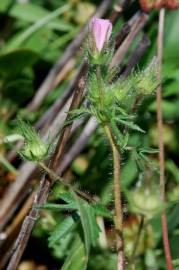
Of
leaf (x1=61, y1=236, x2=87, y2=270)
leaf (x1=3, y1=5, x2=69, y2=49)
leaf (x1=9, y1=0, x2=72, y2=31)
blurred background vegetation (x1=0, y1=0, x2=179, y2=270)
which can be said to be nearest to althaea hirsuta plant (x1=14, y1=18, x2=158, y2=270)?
leaf (x1=61, y1=236, x2=87, y2=270)

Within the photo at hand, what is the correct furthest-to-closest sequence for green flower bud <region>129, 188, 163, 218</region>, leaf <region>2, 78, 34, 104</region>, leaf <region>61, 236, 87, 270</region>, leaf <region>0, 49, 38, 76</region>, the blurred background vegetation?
1. leaf <region>2, 78, 34, 104</region>
2. leaf <region>0, 49, 38, 76</region>
3. the blurred background vegetation
4. leaf <region>61, 236, 87, 270</region>
5. green flower bud <region>129, 188, 163, 218</region>

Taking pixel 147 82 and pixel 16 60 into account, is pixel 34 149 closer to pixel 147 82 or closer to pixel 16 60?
pixel 147 82

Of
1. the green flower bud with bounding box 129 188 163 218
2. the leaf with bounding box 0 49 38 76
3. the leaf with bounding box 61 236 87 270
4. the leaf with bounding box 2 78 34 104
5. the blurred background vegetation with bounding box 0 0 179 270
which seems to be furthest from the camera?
the leaf with bounding box 2 78 34 104

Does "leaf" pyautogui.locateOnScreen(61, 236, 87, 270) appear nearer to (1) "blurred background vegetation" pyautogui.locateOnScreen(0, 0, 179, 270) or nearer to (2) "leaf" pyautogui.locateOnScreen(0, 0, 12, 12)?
(1) "blurred background vegetation" pyautogui.locateOnScreen(0, 0, 179, 270)

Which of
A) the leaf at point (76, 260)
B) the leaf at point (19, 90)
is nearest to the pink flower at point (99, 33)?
the leaf at point (76, 260)

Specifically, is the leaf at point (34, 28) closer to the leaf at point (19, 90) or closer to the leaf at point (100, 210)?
the leaf at point (19, 90)

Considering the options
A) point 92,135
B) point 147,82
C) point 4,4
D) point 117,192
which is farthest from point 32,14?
point 117,192

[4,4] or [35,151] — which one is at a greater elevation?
[4,4]
